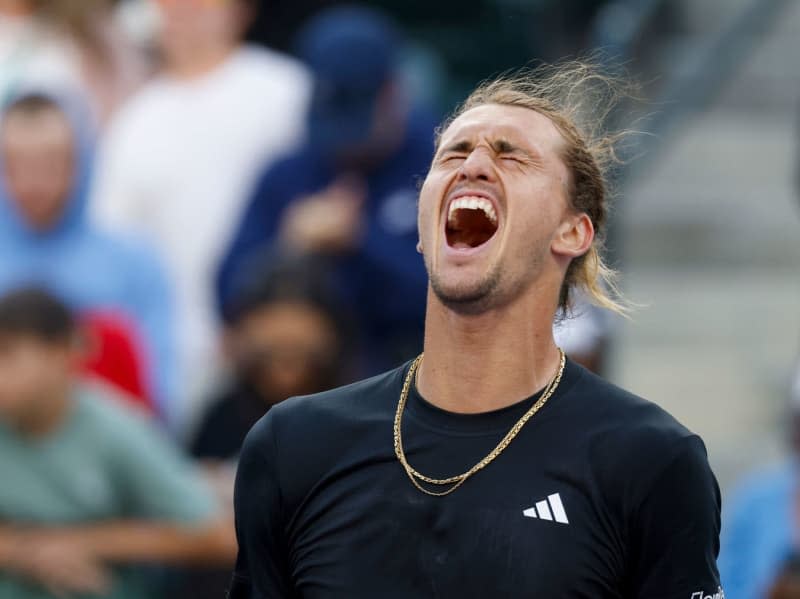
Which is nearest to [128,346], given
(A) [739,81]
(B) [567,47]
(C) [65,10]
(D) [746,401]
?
(C) [65,10]

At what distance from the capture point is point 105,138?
731cm

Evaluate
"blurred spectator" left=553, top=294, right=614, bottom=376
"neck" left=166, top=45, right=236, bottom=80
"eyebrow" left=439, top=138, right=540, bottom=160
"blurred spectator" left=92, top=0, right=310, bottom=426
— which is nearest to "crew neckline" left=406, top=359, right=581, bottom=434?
"eyebrow" left=439, top=138, right=540, bottom=160

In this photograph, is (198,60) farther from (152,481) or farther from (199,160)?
(152,481)

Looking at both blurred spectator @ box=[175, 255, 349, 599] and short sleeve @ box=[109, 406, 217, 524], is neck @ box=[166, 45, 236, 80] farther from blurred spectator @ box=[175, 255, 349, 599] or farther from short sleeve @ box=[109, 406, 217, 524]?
short sleeve @ box=[109, 406, 217, 524]

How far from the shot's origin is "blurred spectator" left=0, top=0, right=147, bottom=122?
7.42 m

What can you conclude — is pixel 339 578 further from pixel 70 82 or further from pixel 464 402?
pixel 70 82

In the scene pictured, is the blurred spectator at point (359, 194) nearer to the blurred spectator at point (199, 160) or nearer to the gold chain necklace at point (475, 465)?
the blurred spectator at point (199, 160)

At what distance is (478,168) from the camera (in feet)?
8.91

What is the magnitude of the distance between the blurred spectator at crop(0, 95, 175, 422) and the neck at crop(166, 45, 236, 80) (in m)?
0.88

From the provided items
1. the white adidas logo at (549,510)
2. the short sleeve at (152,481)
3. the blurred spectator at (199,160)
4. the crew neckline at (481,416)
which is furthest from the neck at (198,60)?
the white adidas logo at (549,510)

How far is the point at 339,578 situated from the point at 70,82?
519 cm

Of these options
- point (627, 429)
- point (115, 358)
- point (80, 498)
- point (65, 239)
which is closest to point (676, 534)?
point (627, 429)

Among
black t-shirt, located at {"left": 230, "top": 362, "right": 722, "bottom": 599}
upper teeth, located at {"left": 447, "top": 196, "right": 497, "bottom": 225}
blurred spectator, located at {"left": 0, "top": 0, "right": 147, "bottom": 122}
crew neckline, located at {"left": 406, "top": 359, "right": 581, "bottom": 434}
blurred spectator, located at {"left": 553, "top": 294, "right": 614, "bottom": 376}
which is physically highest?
blurred spectator, located at {"left": 0, "top": 0, "right": 147, "bottom": 122}

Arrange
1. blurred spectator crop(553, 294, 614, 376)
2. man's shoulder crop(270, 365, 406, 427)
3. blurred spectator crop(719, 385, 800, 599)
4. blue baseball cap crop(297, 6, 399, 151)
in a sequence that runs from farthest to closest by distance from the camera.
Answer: blue baseball cap crop(297, 6, 399, 151), blurred spectator crop(553, 294, 614, 376), blurred spectator crop(719, 385, 800, 599), man's shoulder crop(270, 365, 406, 427)
